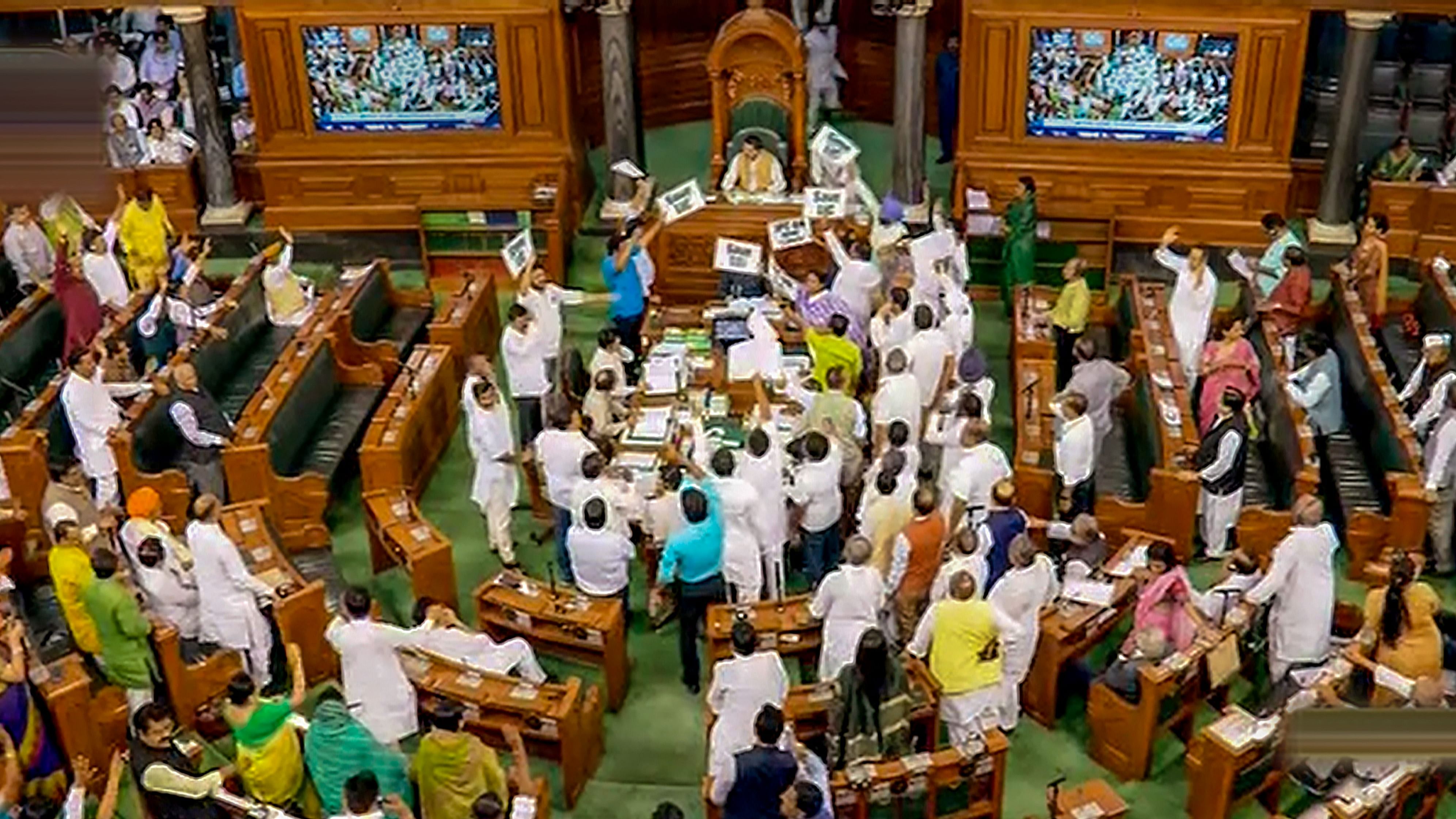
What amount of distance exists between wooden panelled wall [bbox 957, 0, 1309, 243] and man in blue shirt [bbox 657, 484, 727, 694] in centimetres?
604

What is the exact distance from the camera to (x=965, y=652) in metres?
8.09

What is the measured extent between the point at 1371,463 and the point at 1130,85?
4348 millimetres

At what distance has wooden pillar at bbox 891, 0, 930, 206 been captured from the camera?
13.9 metres

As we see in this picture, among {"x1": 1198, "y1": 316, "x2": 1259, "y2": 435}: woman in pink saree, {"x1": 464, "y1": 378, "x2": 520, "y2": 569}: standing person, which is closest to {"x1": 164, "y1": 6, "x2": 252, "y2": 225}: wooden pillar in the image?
{"x1": 464, "y1": 378, "x2": 520, "y2": 569}: standing person

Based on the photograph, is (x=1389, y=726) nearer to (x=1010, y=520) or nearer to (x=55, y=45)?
(x=55, y=45)

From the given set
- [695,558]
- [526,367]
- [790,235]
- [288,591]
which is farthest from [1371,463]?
[288,591]

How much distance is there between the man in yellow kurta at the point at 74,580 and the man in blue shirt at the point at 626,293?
170 inches

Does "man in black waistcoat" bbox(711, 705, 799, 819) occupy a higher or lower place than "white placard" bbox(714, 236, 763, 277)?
lower

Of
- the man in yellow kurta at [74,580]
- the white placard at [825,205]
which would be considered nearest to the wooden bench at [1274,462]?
the white placard at [825,205]

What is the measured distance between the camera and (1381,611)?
8211mm

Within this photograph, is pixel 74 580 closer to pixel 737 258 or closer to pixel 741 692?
pixel 741 692

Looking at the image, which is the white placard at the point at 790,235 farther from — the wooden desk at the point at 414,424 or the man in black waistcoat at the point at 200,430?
the man in black waistcoat at the point at 200,430

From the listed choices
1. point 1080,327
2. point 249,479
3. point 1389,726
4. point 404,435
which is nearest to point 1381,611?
point 1080,327

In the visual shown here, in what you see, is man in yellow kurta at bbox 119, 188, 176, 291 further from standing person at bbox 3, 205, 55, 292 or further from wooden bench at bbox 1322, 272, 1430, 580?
wooden bench at bbox 1322, 272, 1430, 580
